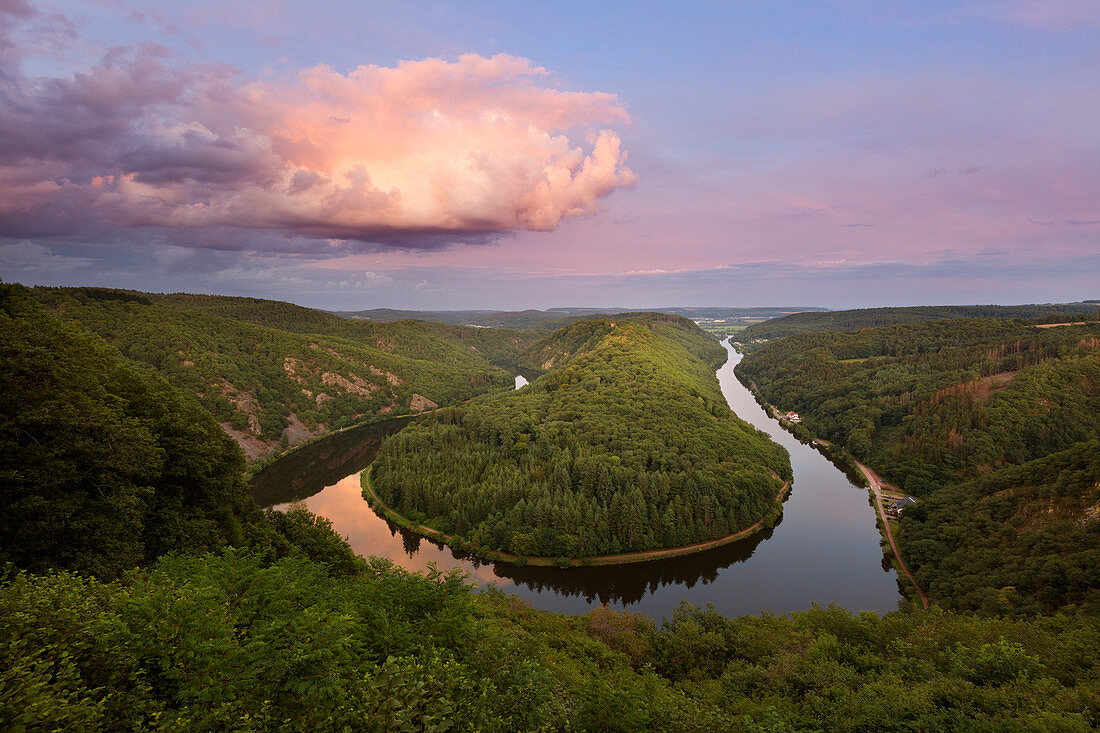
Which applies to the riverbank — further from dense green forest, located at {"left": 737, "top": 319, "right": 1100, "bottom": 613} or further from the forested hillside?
the forested hillside

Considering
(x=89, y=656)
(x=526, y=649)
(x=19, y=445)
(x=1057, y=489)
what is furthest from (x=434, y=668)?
(x=1057, y=489)

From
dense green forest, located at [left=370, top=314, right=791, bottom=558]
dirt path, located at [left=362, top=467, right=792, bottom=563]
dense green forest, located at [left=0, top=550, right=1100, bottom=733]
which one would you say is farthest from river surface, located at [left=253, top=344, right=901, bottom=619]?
dense green forest, located at [left=0, top=550, right=1100, bottom=733]

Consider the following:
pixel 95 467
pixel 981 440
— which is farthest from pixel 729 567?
pixel 95 467

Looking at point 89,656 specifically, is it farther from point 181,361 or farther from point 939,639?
point 181,361

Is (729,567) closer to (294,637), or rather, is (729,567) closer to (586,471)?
(586,471)

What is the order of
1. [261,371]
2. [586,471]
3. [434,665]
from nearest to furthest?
[434,665]
[586,471]
[261,371]

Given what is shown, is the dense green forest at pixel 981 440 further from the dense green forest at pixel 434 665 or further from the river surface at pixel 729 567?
the dense green forest at pixel 434 665
